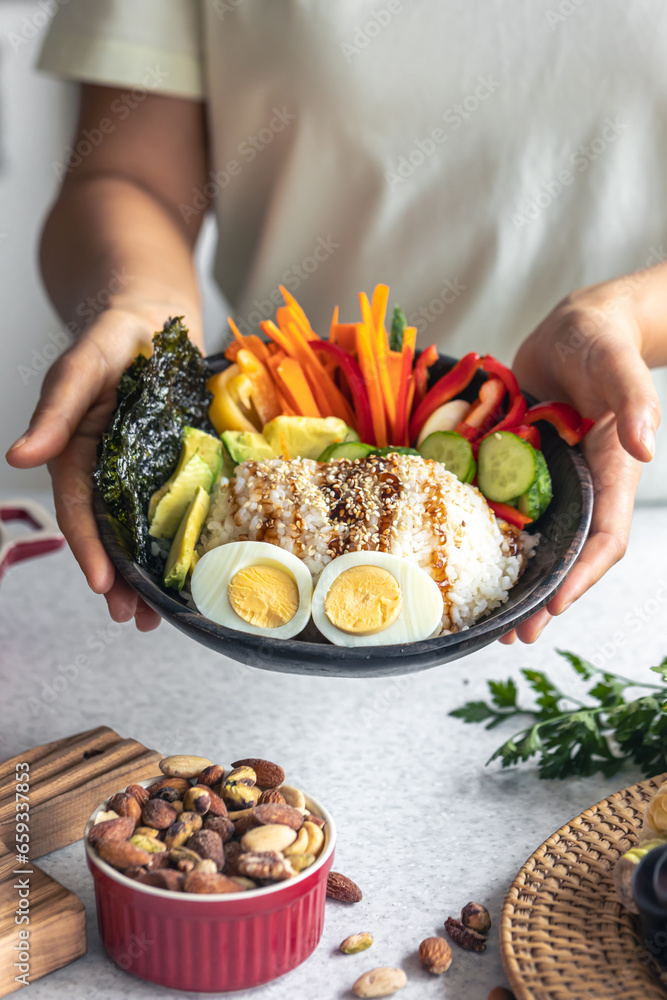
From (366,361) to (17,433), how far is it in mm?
3527

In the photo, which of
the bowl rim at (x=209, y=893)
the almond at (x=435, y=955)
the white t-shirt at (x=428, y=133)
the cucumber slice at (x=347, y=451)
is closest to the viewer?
the bowl rim at (x=209, y=893)

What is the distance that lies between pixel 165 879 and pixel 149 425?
28.2 inches

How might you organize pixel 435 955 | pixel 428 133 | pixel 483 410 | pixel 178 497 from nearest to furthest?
pixel 435 955 < pixel 178 497 < pixel 483 410 < pixel 428 133

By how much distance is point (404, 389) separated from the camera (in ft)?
5.22

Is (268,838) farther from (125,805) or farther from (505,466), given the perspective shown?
(505,466)

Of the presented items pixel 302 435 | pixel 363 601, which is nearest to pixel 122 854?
pixel 363 601

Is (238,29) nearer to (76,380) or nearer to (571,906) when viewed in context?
(76,380)

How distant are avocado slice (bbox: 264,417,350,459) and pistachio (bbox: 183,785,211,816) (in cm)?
65

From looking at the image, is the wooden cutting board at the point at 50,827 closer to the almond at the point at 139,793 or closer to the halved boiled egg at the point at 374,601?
the almond at the point at 139,793

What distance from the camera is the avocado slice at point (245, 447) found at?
1.53 metres

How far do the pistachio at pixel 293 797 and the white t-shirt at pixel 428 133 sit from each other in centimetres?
133

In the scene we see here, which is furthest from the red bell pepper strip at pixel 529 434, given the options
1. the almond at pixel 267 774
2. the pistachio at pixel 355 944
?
the pistachio at pixel 355 944

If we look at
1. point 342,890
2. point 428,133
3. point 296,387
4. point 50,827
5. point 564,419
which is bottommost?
point 50,827

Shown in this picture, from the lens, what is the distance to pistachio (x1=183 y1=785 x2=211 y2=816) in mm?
1023
